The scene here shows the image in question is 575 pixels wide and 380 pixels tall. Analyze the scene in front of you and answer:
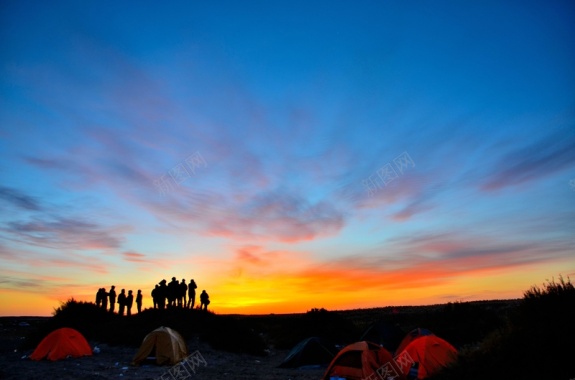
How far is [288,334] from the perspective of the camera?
32688 millimetres

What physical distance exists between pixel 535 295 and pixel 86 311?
3322 centimetres

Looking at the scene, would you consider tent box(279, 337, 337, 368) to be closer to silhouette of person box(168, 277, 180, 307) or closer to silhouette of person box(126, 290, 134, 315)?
silhouette of person box(168, 277, 180, 307)

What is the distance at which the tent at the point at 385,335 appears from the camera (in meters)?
23.5

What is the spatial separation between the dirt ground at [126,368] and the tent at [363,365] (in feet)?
9.49

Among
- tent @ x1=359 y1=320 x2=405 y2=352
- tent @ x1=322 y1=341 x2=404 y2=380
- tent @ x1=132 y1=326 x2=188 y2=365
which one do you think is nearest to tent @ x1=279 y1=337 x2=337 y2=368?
tent @ x1=359 y1=320 x2=405 y2=352

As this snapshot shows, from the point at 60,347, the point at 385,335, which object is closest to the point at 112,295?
the point at 60,347

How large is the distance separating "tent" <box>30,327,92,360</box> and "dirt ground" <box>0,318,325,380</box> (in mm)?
613

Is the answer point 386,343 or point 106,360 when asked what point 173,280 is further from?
point 386,343

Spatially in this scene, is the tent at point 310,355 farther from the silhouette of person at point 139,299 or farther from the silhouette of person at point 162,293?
the silhouette of person at point 139,299

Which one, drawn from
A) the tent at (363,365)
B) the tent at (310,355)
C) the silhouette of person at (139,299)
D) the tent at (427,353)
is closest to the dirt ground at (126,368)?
the tent at (310,355)

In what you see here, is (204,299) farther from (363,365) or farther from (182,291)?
A: (363,365)

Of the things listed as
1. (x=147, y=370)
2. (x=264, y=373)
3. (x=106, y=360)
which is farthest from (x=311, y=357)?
(x=106, y=360)

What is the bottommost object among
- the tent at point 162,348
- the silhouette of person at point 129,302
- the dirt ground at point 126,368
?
the dirt ground at point 126,368

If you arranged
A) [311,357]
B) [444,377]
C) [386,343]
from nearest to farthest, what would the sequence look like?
1. [444,377]
2. [311,357]
3. [386,343]
